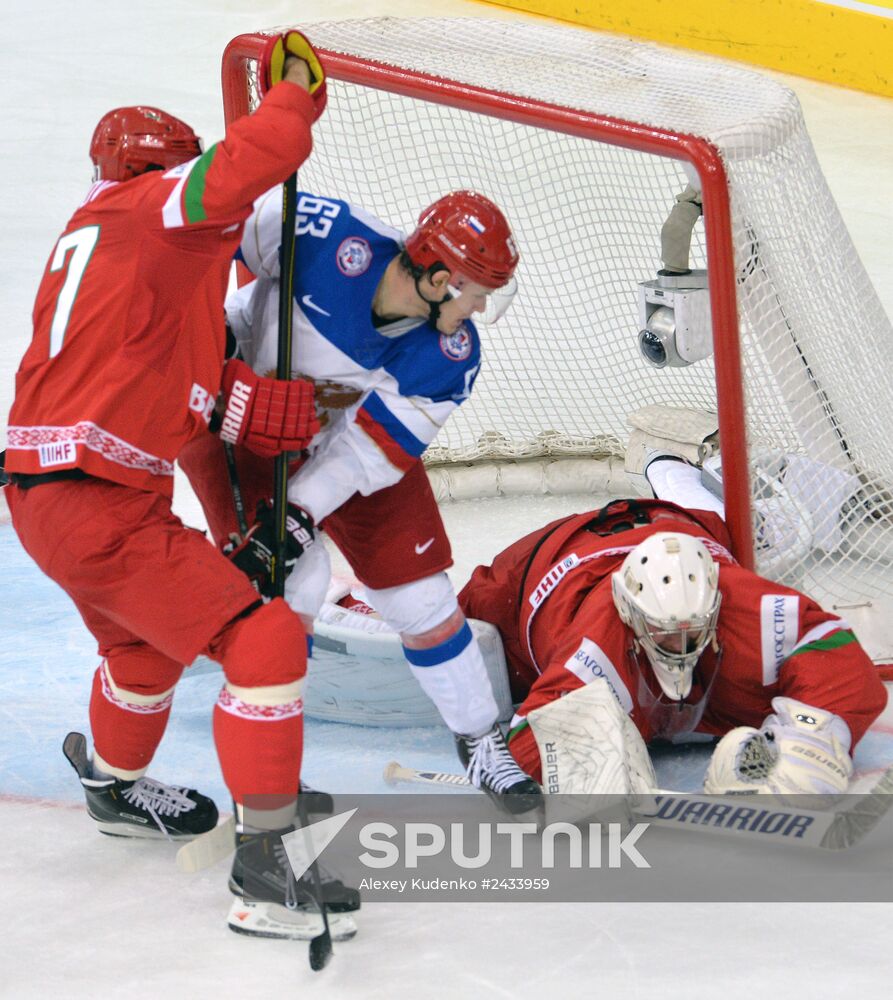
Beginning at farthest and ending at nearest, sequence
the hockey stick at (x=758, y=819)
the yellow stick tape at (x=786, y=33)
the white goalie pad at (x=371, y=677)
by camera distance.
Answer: the yellow stick tape at (x=786, y=33)
the white goalie pad at (x=371, y=677)
the hockey stick at (x=758, y=819)

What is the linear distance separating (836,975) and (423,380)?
118 centimetres

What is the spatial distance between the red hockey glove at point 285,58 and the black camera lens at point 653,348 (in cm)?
121

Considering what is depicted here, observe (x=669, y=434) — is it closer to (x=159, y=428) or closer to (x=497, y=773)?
(x=497, y=773)

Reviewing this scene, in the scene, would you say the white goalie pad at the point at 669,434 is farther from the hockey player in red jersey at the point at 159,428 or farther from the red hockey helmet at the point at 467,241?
the hockey player in red jersey at the point at 159,428

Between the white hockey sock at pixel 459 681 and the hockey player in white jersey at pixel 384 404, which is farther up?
the hockey player in white jersey at pixel 384 404

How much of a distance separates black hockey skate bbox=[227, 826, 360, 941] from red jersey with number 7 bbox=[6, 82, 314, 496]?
603 mm

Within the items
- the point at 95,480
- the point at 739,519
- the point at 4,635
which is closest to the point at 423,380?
the point at 95,480

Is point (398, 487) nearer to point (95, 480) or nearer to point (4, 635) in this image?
point (95, 480)

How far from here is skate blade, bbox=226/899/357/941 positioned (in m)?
2.59

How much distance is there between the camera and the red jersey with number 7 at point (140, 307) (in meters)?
2.46

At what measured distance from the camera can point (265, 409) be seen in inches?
106

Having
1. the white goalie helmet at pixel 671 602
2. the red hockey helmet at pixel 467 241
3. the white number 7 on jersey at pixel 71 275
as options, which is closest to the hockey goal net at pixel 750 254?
the white goalie helmet at pixel 671 602

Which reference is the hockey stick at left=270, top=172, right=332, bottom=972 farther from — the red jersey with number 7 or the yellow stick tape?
the yellow stick tape

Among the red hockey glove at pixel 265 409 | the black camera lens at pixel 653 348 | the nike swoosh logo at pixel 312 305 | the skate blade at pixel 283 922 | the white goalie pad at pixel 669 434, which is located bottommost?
the skate blade at pixel 283 922
